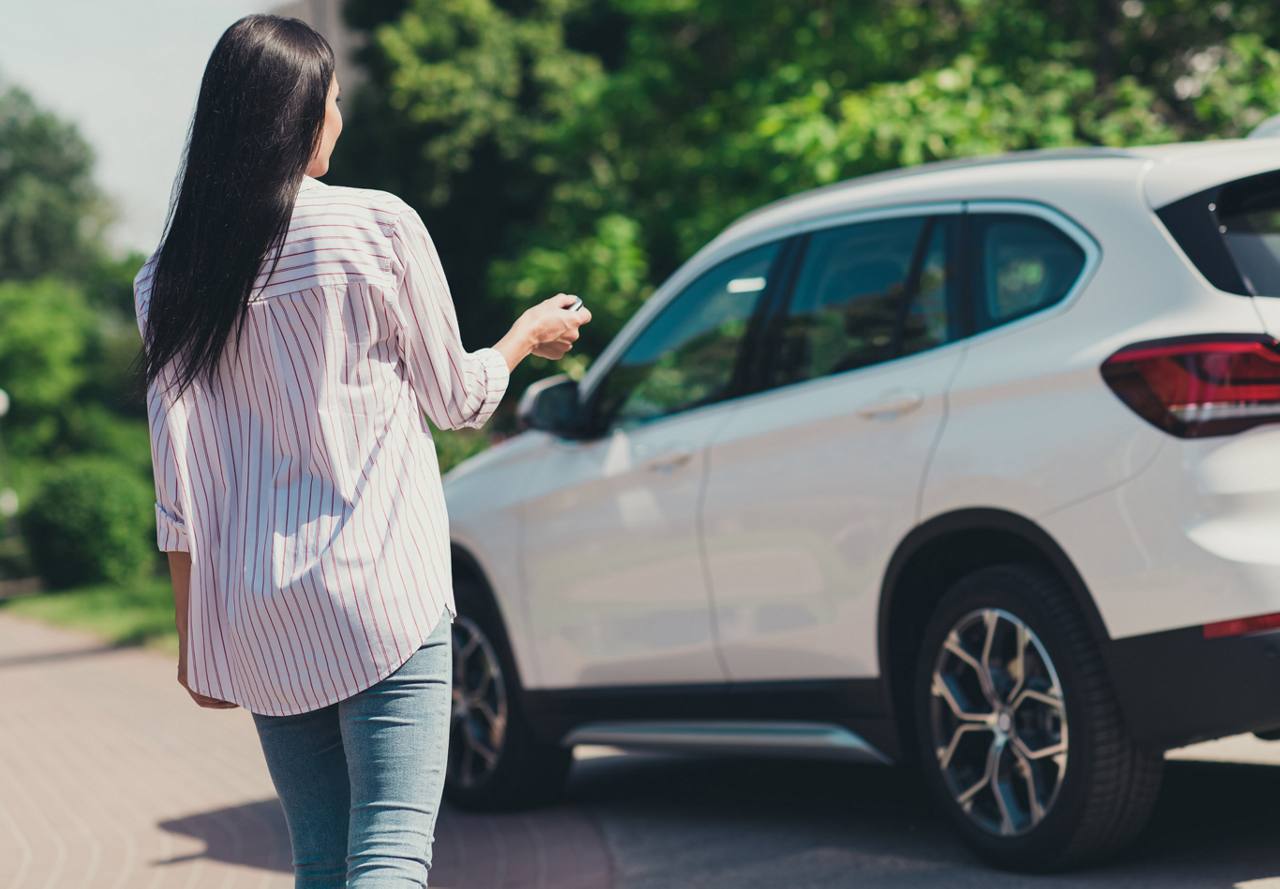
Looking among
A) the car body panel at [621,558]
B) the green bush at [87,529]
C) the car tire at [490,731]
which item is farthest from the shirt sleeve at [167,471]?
the green bush at [87,529]

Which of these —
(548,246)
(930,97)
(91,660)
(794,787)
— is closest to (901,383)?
(794,787)

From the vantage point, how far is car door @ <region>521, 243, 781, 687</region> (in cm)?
552

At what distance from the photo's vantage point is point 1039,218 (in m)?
4.77

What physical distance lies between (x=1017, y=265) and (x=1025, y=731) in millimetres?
1211

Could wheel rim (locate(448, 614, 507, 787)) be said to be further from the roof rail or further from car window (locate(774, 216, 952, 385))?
the roof rail

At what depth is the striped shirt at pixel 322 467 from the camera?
2.59 m

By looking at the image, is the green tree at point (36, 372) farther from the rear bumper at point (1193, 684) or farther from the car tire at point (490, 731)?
the rear bumper at point (1193, 684)

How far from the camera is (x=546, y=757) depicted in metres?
6.34

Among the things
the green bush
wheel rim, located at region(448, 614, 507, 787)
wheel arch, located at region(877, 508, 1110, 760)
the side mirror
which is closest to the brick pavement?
wheel rim, located at region(448, 614, 507, 787)

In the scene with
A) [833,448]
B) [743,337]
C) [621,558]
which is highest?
[743,337]

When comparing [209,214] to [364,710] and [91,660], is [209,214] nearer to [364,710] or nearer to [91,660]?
[364,710]

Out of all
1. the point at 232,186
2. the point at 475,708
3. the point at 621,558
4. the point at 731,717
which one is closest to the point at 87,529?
the point at 475,708

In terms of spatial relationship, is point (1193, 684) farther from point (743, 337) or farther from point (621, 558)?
point (621, 558)

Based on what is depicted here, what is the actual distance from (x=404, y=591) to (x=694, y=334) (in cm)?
327
